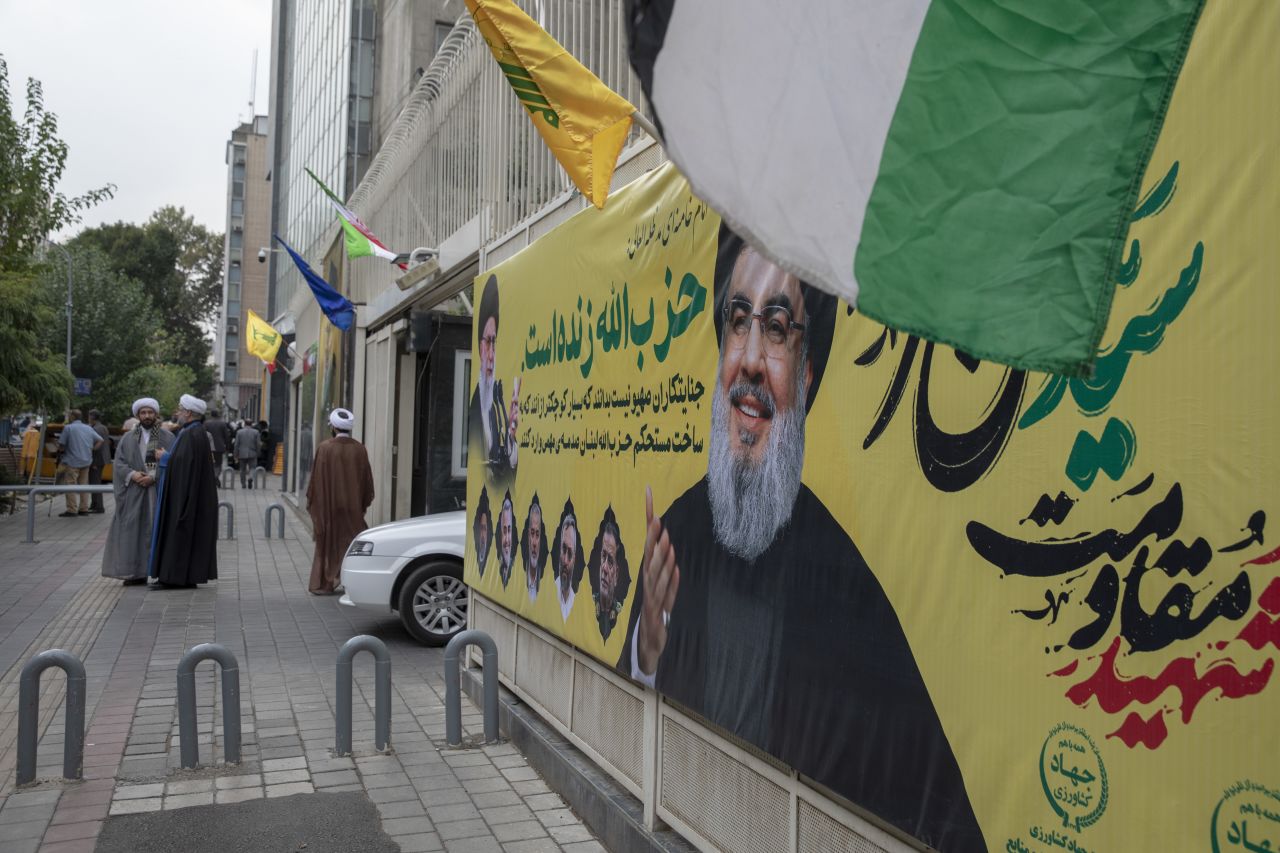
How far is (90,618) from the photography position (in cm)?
1127

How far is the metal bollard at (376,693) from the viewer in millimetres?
6285

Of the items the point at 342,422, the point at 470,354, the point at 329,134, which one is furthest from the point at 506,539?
the point at 329,134

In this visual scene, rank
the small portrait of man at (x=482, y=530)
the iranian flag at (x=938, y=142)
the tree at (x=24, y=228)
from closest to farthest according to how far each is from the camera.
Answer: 1. the iranian flag at (x=938, y=142)
2. the small portrait of man at (x=482, y=530)
3. the tree at (x=24, y=228)

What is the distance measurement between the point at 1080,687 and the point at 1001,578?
30cm

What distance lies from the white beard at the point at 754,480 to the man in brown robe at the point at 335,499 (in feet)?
30.1

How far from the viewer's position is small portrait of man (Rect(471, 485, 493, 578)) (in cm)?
737

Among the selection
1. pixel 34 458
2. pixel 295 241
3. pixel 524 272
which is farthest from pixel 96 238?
pixel 524 272

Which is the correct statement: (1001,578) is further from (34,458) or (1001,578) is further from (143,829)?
(34,458)

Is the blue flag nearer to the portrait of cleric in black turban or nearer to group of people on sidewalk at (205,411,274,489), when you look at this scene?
the portrait of cleric in black turban

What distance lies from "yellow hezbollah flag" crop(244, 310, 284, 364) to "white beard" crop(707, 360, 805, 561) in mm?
24085

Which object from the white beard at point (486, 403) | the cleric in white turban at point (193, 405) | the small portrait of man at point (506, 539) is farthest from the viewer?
the cleric in white turban at point (193, 405)

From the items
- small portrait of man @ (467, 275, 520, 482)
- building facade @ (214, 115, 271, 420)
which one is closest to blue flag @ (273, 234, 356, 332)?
small portrait of man @ (467, 275, 520, 482)

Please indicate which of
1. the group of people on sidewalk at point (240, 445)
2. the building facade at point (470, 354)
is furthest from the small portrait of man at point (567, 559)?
the group of people on sidewalk at point (240, 445)

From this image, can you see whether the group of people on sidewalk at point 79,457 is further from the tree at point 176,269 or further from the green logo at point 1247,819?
the tree at point 176,269
